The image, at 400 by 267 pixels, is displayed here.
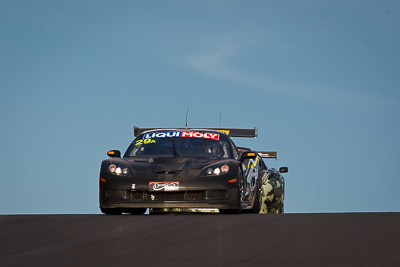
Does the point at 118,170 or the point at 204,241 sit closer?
the point at 204,241

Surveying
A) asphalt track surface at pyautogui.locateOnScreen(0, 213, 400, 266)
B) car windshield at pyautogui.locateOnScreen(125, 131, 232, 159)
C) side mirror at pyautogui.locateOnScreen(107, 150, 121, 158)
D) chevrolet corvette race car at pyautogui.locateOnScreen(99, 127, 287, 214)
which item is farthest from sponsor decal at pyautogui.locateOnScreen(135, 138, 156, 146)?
asphalt track surface at pyautogui.locateOnScreen(0, 213, 400, 266)

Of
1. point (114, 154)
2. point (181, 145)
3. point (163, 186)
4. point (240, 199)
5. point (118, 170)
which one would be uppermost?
point (181, 145)

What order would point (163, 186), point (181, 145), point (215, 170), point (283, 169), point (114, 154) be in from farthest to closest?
point (283, 169) → point (181, 145) → point (114, 154) → point (215, 170) → point (163, 186)

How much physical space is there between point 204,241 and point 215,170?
17.7ft

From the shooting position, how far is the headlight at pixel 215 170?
41.7 ft

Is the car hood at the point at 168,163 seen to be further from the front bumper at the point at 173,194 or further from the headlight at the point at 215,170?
the front bumper at the point at 173,194

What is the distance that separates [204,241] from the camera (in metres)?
7.41

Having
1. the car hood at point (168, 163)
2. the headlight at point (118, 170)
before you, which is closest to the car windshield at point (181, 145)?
the car hood at point (168, 163)

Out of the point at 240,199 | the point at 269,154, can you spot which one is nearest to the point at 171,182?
the point at 240,199

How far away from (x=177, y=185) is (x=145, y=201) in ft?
1.70

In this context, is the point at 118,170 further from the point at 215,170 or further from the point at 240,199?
the point at 240,199

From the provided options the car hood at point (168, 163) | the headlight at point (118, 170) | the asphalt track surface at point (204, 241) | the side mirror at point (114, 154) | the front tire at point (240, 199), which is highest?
the side mirror at point (114, 154)

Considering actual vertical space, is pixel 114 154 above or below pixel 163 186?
above

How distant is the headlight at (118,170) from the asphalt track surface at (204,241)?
9.68 feet
